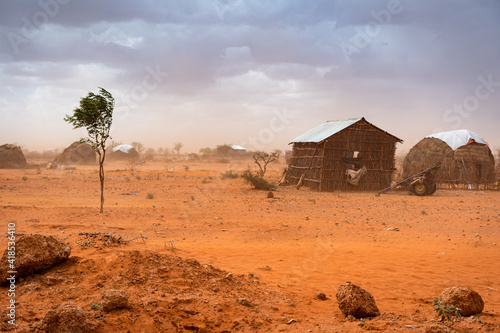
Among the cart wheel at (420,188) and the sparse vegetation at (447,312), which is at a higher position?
the cart wheel at (420,188)

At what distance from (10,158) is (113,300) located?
33.4 m

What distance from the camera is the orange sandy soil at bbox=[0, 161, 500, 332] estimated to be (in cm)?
452

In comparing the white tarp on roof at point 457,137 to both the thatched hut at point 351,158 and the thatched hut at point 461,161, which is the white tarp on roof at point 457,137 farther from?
the thatched hut at point 351,158

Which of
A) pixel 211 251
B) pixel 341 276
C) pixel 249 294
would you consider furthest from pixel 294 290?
pixel 211 251

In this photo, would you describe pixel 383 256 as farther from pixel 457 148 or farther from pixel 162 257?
pixel 457 148

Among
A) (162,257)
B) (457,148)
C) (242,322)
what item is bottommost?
(242,322)

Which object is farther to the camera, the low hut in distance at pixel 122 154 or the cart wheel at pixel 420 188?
the low hut in distance at pixel 122 154

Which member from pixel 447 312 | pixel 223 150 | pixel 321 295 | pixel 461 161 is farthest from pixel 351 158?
pixel 223 150

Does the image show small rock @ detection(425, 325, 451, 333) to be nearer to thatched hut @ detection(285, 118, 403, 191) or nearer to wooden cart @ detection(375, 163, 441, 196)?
thatched hut @ detection(285, 118, 403, 191)

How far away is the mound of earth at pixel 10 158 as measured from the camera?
31234 millimetres

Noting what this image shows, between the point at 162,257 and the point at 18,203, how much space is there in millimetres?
10784

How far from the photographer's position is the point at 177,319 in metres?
4.37

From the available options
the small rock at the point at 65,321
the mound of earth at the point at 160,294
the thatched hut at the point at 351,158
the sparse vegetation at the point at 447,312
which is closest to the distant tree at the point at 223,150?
the thatched hut at the point at 351,158

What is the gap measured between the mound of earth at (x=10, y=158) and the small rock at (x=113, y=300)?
32.9 metres
